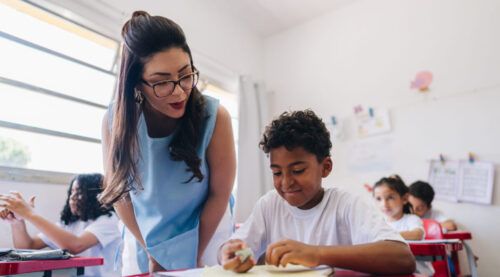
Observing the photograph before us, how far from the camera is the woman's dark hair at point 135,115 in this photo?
94cm

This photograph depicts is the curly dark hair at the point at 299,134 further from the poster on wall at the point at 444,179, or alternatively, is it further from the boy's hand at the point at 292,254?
the poster on wall at the point at 444,179

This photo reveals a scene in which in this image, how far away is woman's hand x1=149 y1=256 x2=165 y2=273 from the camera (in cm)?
101

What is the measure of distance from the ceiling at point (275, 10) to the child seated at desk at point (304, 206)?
103 inches

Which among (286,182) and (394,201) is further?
(394,201)

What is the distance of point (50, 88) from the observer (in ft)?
6.96

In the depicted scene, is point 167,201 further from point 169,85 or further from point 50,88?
point 50,88

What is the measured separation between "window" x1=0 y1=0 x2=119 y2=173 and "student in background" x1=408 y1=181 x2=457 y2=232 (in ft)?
7.02

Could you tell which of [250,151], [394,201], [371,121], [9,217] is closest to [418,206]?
[394,201]

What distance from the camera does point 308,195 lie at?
0.94 m

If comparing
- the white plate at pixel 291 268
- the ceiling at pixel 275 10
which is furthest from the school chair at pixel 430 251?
the ceiling at pixel 275 10

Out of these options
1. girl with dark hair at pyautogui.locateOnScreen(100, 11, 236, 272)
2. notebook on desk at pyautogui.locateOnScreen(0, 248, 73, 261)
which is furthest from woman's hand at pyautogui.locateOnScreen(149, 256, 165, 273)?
notebook on desk at pyautogui.locateOnScreen(0, 248, 73, 261)

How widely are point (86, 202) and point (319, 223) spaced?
58.2 inches

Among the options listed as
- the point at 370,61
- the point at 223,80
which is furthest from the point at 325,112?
the point at 223,80

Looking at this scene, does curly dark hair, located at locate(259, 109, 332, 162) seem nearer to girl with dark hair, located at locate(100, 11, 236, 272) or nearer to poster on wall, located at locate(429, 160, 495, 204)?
girl with dark hair, located at locate(100, 11, 236, 272)
